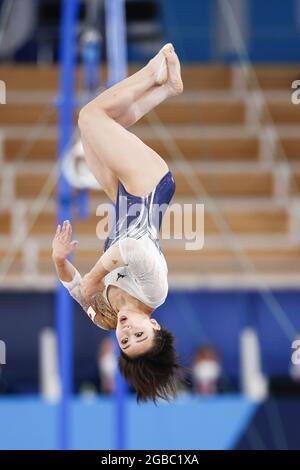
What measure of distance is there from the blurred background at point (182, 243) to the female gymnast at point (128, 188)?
173 cm

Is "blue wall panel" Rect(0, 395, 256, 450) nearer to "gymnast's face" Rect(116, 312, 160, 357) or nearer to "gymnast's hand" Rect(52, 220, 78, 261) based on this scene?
"gymnast's face" Rect(116, 312, 160, 357)

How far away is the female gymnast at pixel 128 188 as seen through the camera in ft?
11.7

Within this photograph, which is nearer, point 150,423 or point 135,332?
point 135,332

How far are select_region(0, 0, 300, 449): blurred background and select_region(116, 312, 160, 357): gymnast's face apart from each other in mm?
1559

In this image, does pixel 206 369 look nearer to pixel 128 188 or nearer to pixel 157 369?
pixel 157 369

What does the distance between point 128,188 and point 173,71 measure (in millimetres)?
290

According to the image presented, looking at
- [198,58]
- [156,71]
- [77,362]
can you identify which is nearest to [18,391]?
[77,362]

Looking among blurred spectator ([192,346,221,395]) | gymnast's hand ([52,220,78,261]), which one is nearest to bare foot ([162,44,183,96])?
gymnast's hand ([52,220,78,261])

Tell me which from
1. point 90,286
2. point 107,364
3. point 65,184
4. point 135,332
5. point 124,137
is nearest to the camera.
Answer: point 124,137

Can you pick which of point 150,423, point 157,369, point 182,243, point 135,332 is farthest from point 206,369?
point 135,332

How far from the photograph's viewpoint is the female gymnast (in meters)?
3.57

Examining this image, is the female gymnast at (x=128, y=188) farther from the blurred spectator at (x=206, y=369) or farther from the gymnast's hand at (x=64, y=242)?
the blurred spectator at (x=206, y=369)

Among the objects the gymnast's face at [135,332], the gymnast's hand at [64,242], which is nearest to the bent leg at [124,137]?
the gymnast's hand at [64,242]

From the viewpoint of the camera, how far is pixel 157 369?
3.89 meters
